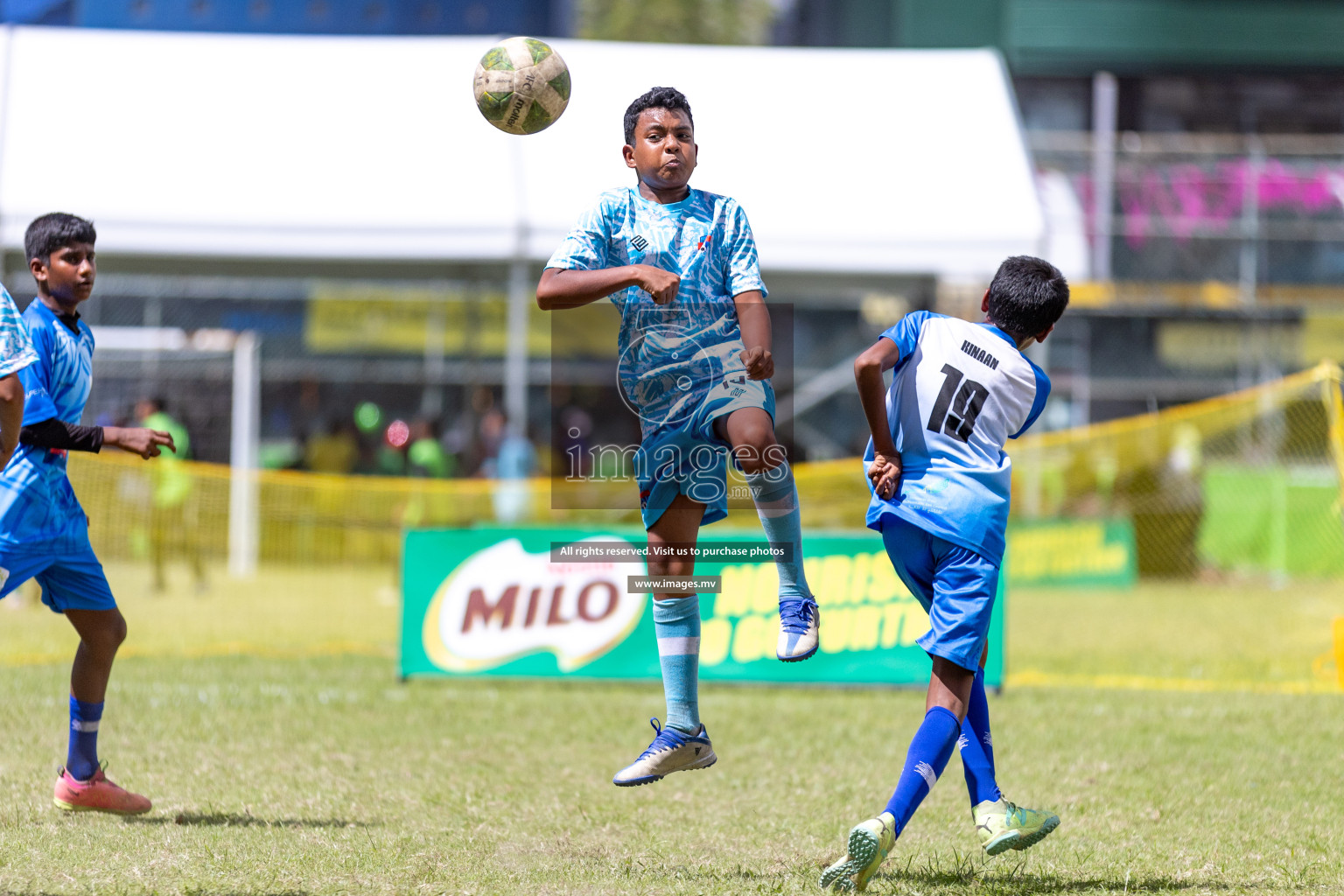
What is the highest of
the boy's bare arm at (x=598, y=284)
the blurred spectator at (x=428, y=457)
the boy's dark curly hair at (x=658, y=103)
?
the boy's dark curly hair at (x=658, y=103)

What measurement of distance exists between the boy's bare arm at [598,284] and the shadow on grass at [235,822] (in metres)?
2.51

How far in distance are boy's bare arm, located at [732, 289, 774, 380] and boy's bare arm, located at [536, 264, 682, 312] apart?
0.25 m

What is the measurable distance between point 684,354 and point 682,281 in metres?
0.27

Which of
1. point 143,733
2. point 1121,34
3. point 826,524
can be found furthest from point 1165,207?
point 143,733

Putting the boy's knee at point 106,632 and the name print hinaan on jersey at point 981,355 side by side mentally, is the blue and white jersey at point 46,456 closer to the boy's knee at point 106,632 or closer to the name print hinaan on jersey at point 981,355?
the boy's knee at point 106,632

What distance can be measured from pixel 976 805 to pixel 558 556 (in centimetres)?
493

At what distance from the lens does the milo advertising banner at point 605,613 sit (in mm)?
10016

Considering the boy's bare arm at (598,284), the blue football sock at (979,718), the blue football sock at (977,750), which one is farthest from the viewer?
the blue football sock at (979,718)

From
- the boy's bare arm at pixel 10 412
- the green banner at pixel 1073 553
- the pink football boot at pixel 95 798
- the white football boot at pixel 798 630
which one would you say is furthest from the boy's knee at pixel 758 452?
the green banner at pixel 1073 553

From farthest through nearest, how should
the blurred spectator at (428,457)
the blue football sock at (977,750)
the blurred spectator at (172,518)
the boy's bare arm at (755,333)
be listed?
the blurred spectator at (428,457)
the blurred spectator at (172,518)
the blue football sock at (977,750)
the boy's bare arm at (755,333)

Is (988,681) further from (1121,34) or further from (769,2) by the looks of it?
(769,2)

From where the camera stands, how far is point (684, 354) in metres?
5.23

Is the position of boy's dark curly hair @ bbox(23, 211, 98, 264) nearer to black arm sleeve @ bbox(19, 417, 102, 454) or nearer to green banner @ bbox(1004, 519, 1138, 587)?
black arm sleeve @ bbox(19, 417, 102, 454)

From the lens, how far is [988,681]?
32.1ft
